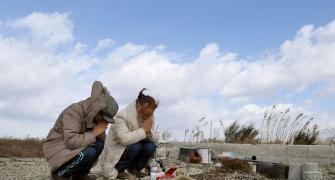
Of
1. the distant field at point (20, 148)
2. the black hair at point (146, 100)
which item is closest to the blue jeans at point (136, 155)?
the black hair at point (146, 100)

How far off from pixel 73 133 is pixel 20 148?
327 inches

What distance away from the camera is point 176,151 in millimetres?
11055

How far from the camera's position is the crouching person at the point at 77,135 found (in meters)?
4.88

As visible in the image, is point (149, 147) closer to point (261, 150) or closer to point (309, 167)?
point (309, 167)

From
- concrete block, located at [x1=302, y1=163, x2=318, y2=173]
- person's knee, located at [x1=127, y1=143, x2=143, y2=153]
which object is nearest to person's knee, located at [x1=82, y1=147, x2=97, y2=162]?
person's knee, located at [x1=127, y1=143, x2=143, y2=153]

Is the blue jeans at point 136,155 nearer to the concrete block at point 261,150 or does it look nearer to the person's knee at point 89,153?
the person's knee at point 89,153

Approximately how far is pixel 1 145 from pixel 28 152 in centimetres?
89

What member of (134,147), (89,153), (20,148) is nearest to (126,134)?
(134,147)

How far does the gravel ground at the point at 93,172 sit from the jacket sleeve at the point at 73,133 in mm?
2208

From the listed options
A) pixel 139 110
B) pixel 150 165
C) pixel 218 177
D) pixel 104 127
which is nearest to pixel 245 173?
pixel 218 177

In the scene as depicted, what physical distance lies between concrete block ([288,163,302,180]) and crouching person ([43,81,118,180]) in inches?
131

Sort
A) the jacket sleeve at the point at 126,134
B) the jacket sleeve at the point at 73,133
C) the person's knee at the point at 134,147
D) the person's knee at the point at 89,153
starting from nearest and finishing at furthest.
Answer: the jacket sleeve at the point at 73,133 < the person's knee at the point at 89,153 < the jacket sleeve at the point at 126,134 < the person's knee at the point at 134,147

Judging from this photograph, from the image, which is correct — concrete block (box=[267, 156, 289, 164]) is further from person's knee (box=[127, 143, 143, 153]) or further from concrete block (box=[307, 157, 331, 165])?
person's knee (box=[127, 143, 143, 153])

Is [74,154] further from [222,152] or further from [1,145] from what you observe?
[1,145]
